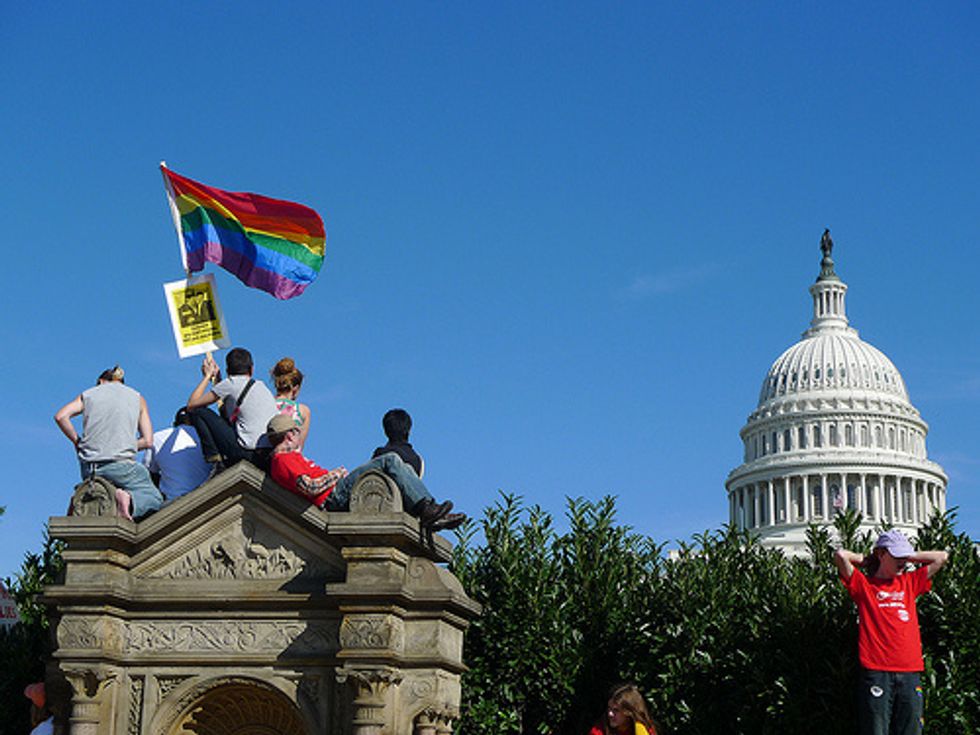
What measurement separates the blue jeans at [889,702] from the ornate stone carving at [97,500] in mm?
7099

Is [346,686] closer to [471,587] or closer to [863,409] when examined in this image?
[471,587]

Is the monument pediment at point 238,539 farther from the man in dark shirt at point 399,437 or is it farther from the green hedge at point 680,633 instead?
the green hedge at point 680,633

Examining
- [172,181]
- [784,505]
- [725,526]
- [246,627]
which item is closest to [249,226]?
[172,181]

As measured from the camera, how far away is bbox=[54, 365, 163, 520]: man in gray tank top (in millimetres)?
13961

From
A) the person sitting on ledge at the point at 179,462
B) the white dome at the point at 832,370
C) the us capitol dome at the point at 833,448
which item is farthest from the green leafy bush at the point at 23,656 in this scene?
the white dome at the point at 832,370

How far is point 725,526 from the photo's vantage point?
877 inches

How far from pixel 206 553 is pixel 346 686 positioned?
6.12ft

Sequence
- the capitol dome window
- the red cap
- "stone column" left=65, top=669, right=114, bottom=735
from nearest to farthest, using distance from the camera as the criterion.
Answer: "stone column" left=65, top=669, right=114, bottom=735
the red cap
the capitol dome window

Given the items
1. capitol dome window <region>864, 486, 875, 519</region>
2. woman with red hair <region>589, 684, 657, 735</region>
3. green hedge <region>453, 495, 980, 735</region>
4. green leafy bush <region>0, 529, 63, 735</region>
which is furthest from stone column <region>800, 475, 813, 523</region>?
woman with red hair <region>589, 684, 657, 735</region>

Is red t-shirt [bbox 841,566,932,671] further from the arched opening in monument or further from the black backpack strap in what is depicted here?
the black backpack strap

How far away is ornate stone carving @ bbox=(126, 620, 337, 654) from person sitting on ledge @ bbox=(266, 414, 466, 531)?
1166 mm

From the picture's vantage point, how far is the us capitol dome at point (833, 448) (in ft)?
426

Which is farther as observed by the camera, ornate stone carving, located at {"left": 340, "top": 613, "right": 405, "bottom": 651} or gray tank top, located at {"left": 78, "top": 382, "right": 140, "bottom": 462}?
gray tank top, located at {"left": 78, "top": 382, "right": 140, "bottom": 462}

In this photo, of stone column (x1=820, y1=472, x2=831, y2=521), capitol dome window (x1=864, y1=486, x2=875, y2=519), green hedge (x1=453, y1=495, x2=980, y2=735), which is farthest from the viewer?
stone column (x1=820, y1=472, x2=831, y2=521)
